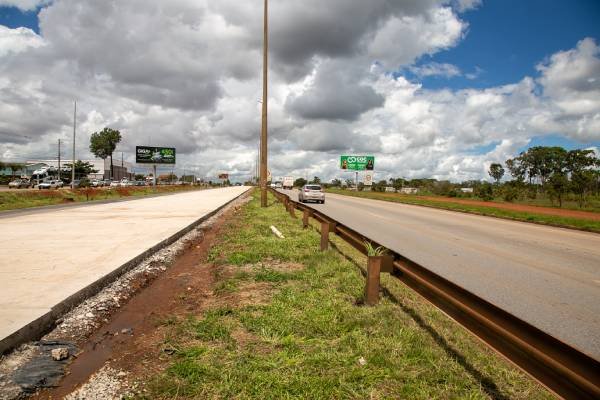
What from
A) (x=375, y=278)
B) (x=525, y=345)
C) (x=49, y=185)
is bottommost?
(x=375, y=278)

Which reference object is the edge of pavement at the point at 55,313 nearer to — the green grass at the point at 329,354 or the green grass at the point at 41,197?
the green grass at the point at 329,354

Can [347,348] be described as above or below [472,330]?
below

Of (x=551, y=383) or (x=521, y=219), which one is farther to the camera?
(x=521, y=219)

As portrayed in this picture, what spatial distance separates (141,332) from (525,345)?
3.86 metres

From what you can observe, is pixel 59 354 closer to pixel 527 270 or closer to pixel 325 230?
pixel 325 230

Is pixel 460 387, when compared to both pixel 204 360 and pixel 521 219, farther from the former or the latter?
pixel 521 219

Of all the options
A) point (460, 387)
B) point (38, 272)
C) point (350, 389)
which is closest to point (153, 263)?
point (38, 272)

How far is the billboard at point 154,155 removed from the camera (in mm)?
Result: 75312

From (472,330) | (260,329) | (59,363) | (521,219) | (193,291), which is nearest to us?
(472,330)

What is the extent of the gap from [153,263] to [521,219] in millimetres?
20274

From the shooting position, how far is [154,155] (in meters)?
77.2

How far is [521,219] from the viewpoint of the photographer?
69.4ft

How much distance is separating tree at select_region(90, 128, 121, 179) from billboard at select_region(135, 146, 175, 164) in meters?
28.9

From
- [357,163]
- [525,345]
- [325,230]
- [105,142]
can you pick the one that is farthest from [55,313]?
[105,142]
